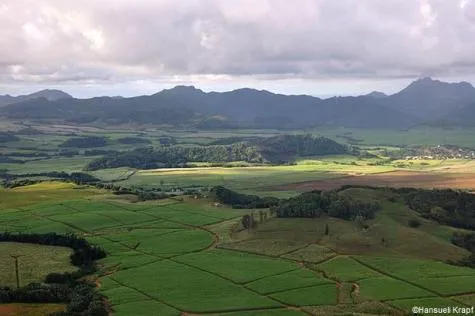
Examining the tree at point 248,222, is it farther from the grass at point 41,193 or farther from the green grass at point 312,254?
the grass at point 41,193

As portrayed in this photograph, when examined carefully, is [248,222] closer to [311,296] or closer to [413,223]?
[413,223]

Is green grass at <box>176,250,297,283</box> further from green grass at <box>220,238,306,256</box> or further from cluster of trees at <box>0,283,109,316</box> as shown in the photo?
cluster of trees at <box>0,283,109,316</box>

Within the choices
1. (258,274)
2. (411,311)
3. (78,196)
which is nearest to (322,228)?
(258,274)

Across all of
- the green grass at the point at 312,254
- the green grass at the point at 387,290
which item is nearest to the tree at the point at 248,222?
the green grass at the point at 312,254

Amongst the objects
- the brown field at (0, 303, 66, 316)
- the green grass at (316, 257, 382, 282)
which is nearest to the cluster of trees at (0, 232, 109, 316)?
the brown field at (0, 303, 66, 316)

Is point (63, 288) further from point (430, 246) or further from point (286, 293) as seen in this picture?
point (430, 246)

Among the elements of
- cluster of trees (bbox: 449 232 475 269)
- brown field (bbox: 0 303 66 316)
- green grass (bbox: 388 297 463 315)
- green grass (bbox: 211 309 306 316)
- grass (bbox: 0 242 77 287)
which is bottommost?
cluster of trees (bbox: 449 232 475 269)
